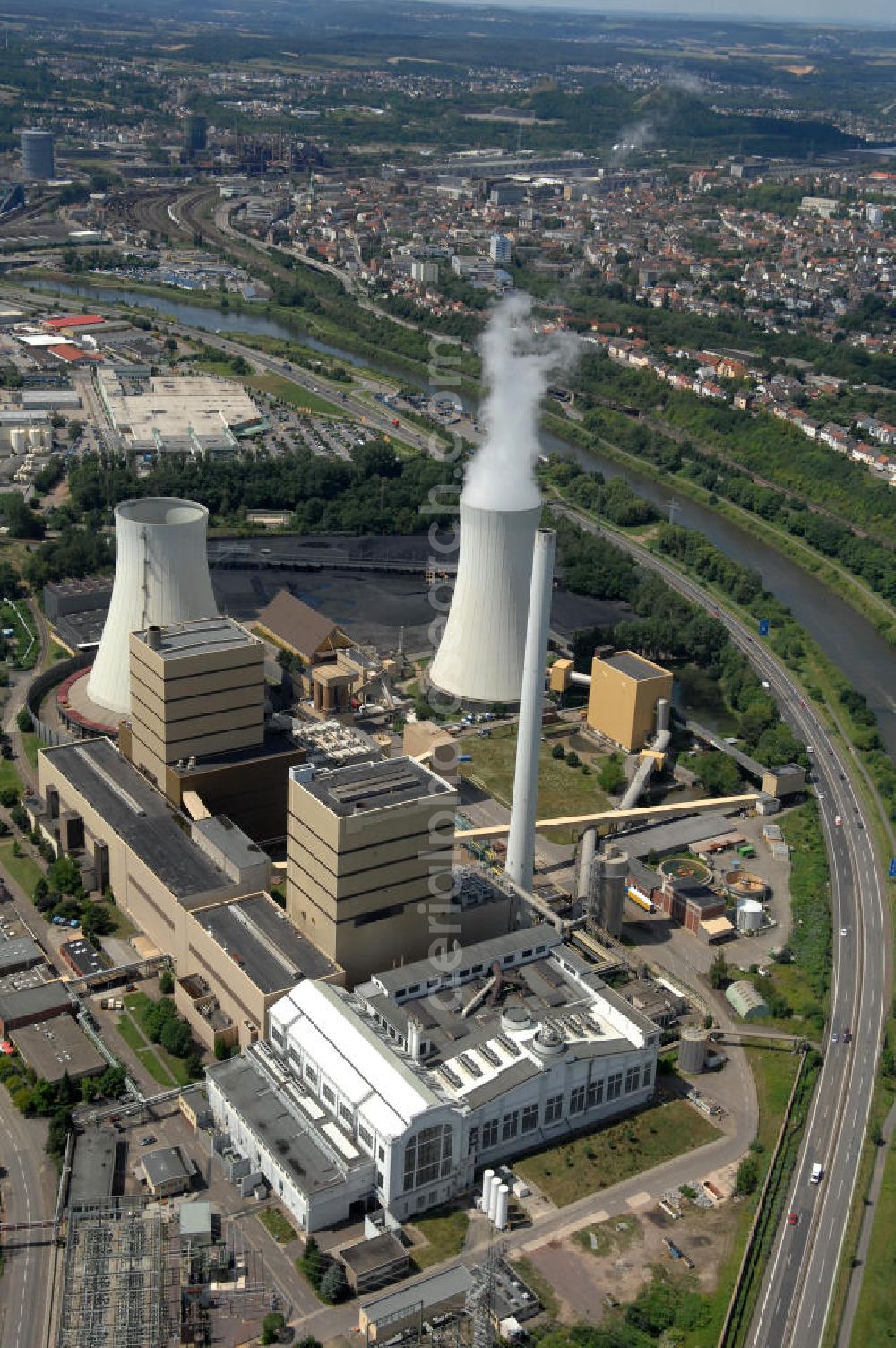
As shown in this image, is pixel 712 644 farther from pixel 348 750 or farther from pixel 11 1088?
pixel 11 1088

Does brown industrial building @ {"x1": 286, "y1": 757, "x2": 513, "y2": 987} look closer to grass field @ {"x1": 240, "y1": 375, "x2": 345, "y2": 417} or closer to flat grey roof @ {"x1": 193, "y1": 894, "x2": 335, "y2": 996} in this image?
flat grey roof @ {"x1": 193, "y1": 894, "x2": 335, "y2": 996}

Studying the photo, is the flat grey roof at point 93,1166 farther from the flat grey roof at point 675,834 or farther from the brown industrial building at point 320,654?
the brown industrial building at point 320,654

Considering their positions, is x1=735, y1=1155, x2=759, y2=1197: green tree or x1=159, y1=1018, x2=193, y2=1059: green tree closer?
x1=735, y1=1155, x2=759, y2=1197: green tree

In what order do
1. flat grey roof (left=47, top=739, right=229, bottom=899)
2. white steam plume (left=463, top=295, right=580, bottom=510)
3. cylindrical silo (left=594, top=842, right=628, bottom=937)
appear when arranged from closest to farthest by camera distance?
flat grey roof (left=47, top=739, right=229, bottom=899)
cylindrical silo (left=594, top=842, right=628, bottom=937)
white steam plume (left=463, top=295, right=580, bottom=510)

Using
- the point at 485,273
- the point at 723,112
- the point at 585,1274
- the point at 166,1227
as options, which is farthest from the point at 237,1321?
the point at 723,112

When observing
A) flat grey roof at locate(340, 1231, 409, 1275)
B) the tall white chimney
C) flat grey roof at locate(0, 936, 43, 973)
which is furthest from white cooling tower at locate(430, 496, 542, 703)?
flat grey roof at locate(340, 1231, 409, 1275)
